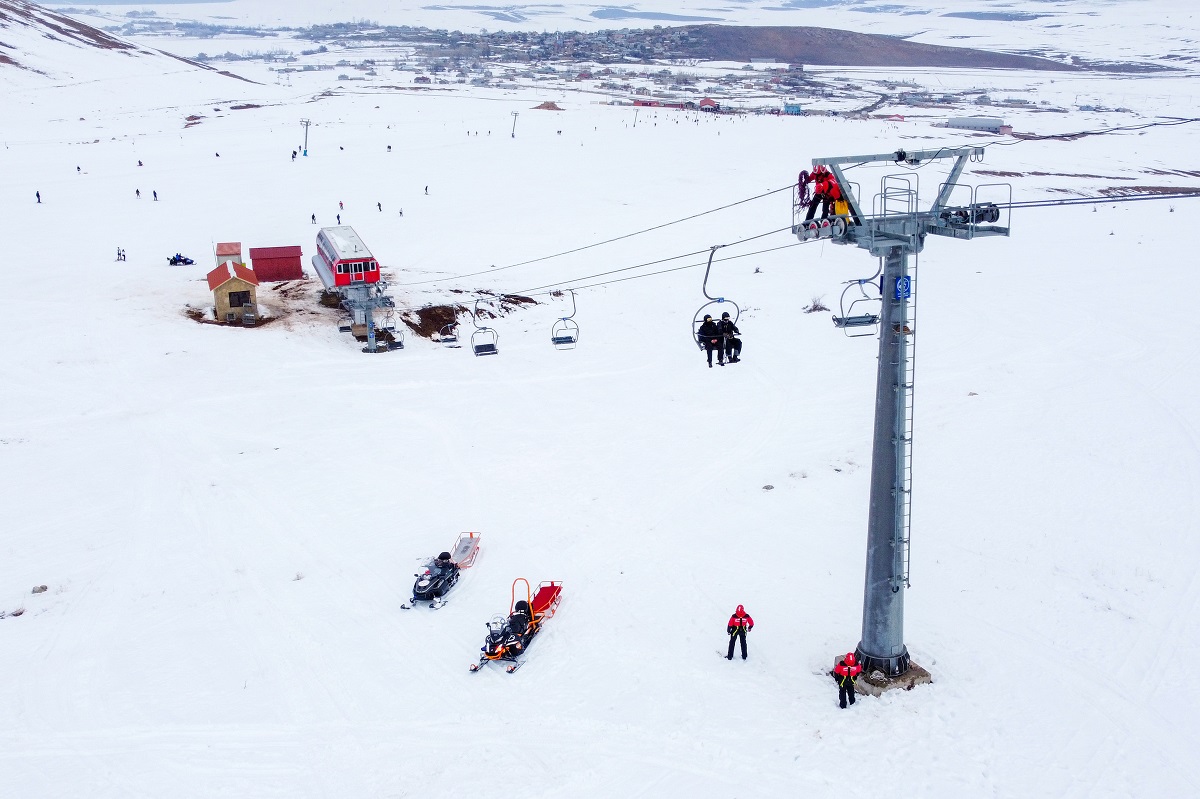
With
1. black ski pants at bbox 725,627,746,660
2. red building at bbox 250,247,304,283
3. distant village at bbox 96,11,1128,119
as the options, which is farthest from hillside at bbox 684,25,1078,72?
black ski pants at bbox 725,627,746,660

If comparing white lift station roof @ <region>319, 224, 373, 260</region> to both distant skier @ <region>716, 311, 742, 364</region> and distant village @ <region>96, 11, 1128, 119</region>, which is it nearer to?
distant skier @ <region>716, 311, 742, 364</region>

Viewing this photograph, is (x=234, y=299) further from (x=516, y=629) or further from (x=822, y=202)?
(x=822, y=202)

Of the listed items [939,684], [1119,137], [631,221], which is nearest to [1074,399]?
[939,684]

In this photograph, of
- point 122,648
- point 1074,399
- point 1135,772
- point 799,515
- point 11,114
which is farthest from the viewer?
point 11,114

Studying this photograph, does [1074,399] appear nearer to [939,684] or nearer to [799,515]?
[799,515]

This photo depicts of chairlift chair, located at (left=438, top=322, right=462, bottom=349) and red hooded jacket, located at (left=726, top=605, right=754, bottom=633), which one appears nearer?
red hooded jacket, located at (left=726, top=605, right=754, bottom=633)

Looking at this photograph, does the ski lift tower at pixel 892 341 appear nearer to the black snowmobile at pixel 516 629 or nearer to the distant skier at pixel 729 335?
the black snowmobile at pixel 516 629
